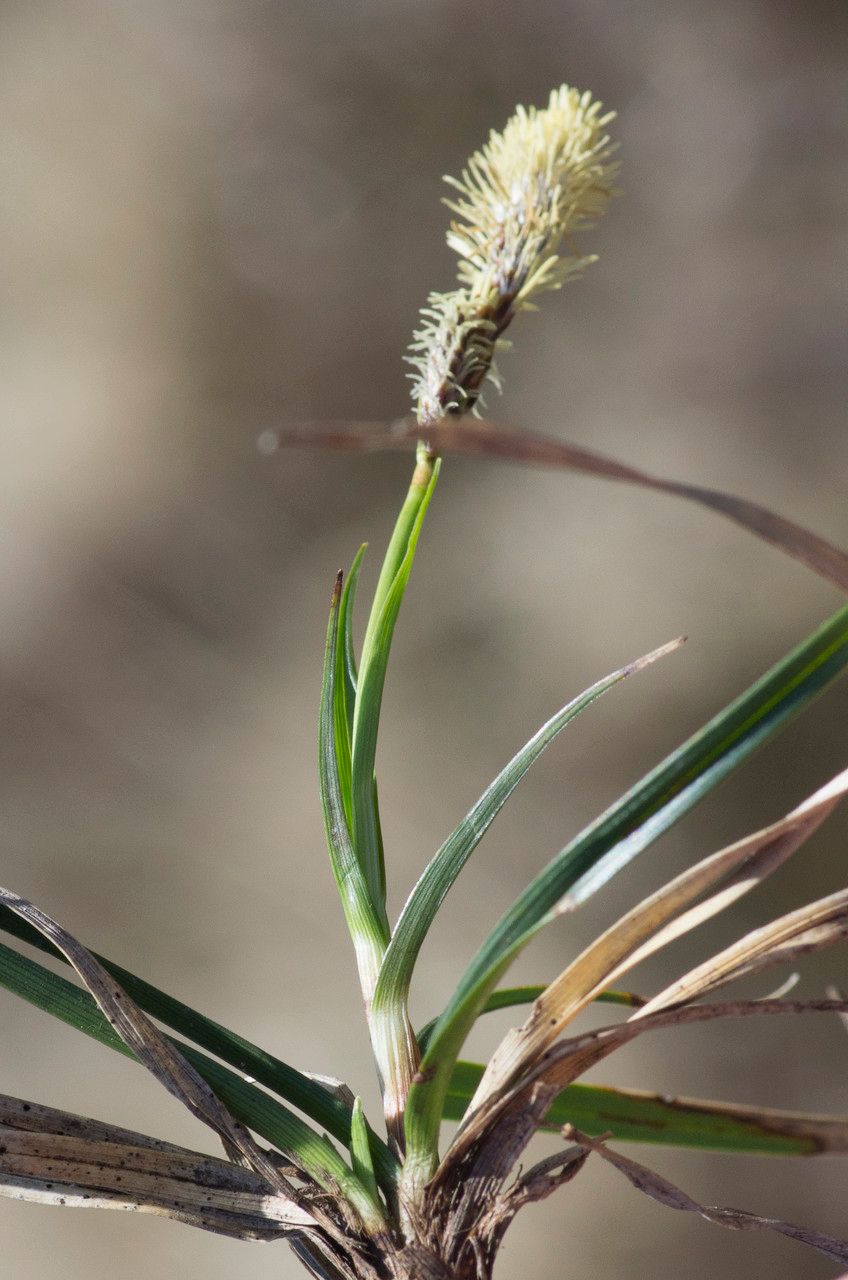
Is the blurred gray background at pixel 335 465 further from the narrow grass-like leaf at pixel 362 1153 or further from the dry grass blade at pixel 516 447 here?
the dry grass blade at pixel 516 447

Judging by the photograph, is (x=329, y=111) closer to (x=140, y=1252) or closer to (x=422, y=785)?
(x=422, y=785)

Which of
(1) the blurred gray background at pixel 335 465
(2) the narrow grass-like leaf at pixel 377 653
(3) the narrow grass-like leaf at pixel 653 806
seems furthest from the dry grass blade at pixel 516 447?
(1) the blurred gray background at pixel 335 465

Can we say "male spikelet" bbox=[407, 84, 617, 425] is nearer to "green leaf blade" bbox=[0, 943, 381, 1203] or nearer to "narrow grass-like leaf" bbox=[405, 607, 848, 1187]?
"narrow grass-like leaf" bbox=[405, 607, 848, 1187]

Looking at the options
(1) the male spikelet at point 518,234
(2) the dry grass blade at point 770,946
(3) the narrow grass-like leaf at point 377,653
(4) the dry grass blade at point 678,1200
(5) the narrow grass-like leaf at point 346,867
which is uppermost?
(1) the male spikelet at point 518,234

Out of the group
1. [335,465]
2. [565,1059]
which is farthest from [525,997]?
[335,465]

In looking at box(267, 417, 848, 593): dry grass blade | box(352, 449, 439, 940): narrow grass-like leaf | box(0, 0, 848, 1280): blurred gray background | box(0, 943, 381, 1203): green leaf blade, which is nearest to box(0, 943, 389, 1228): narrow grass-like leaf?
box(0, 943, 381, 1203): green leaf blade

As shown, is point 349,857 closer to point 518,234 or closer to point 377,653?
point 377,653
